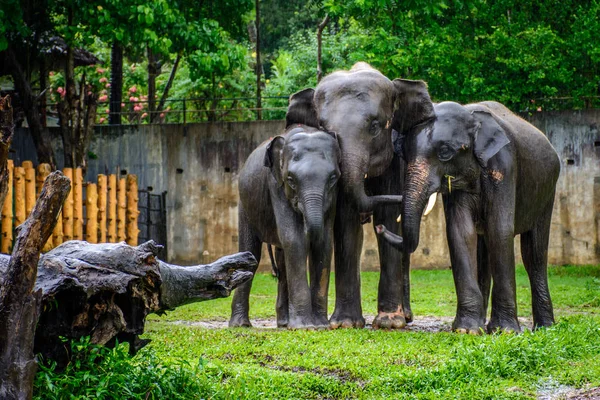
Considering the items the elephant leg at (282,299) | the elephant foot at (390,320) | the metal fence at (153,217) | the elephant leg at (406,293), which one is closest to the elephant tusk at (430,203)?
the elephant foot at (390,320)

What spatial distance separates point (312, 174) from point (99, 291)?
462cm

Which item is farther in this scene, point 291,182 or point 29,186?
point 29,186

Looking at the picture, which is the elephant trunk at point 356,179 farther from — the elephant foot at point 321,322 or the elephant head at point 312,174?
the elephant foot at point 321,322

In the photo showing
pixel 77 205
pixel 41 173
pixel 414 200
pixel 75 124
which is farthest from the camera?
pixel 75 124

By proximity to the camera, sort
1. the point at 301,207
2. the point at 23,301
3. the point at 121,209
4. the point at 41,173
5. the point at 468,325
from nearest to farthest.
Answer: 1. the point at 23,301
2. the point at 468,325
3. the point at 301,207
4. the point at 41,173
5. the point at 121,209

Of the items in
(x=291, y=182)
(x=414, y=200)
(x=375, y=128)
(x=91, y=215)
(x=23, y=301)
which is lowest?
(x=23, y=301)

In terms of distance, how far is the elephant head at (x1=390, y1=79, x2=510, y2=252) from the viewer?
10711mm

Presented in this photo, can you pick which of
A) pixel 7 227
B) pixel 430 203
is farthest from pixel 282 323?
pixel 7 227

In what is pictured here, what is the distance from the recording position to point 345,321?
11305 mm

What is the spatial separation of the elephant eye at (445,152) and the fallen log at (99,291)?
15.4 feet

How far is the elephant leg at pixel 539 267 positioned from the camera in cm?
1169

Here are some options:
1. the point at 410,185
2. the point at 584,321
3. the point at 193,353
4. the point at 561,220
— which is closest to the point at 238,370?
the point at 193,353

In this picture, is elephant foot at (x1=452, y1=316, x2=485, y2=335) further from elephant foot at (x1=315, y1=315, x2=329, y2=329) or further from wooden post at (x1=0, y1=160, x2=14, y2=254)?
wooden post at (x1=0, y1=160, x2=14, y2=254)

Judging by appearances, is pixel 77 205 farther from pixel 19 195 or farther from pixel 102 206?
pixel 19 195
